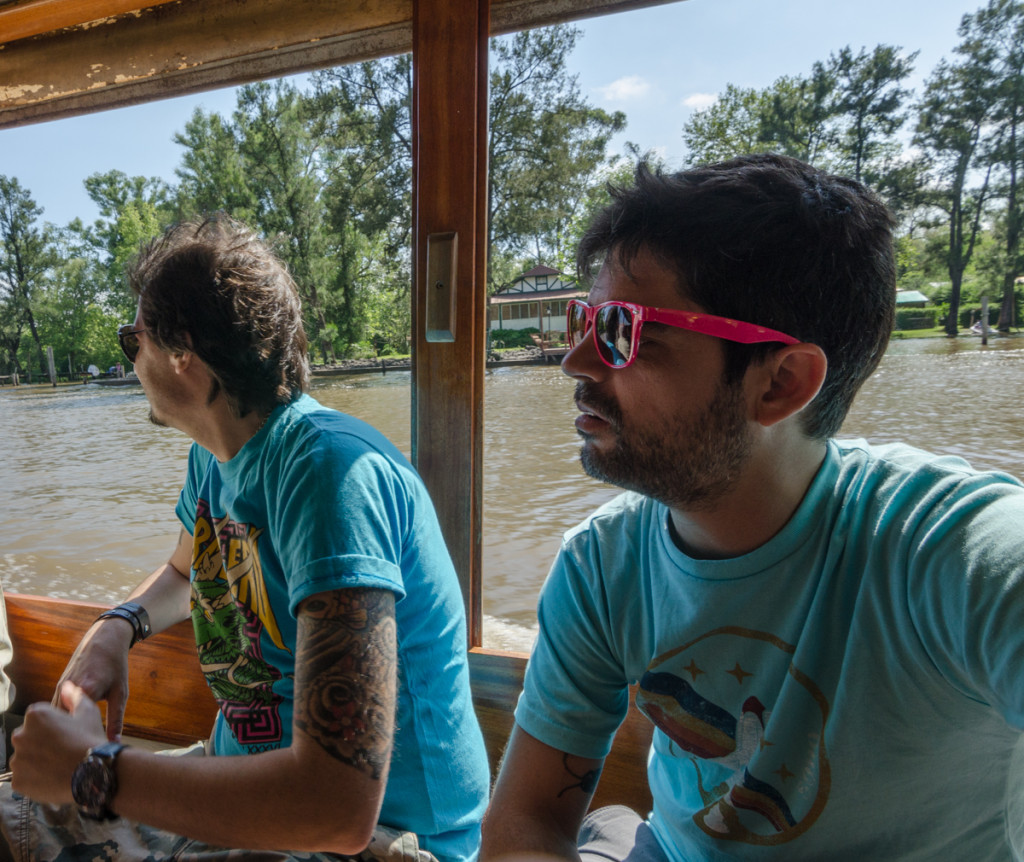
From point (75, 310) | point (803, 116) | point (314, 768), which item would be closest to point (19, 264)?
point (75, 310)

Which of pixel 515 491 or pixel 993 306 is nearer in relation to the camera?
pixel 993 306

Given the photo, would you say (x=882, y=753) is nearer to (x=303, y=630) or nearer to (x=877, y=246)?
(x=877, y=246)

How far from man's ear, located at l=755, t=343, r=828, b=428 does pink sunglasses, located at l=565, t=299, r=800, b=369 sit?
0.9 inches

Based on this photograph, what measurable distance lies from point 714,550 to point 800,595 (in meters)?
0.14

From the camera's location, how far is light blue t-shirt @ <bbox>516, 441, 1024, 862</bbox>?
771 mm

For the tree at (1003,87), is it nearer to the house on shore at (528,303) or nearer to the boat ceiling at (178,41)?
the boat ceiling at (178,41)

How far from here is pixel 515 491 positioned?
7.19 ft

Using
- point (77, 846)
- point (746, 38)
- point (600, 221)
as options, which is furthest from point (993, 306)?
point (77, 846)

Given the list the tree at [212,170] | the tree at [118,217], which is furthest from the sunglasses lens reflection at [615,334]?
the tree at [118,217]

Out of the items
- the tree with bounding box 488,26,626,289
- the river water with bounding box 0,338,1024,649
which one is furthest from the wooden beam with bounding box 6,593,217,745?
the tree with bounding box 488,26,626,289

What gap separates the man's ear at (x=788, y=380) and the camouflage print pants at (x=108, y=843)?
89 centimetres

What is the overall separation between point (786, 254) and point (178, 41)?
2.18 metres

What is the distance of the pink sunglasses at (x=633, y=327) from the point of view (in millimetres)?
983

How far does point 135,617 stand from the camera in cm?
167
